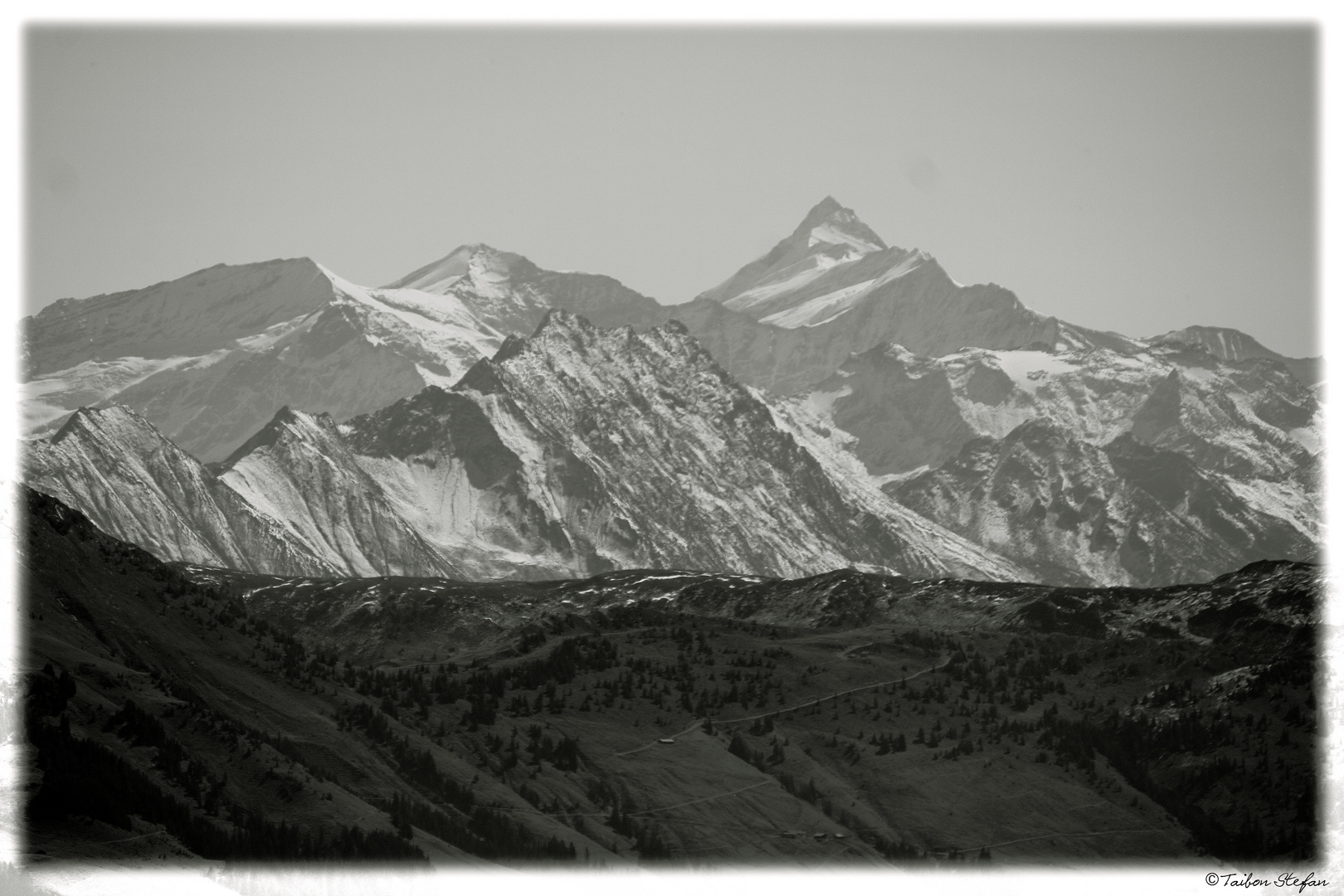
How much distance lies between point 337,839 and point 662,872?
123 ft

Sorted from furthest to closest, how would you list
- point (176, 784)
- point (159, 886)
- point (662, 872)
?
point (662, 872)
point (176, 784)
point (159, 886)

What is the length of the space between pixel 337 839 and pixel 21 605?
38.6 metres

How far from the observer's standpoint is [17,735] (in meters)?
156

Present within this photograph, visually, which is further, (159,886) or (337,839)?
(337,839)

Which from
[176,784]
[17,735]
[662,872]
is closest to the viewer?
[17,735]

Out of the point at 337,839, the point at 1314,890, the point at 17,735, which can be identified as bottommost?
the point at 1314,890

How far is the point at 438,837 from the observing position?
185625 millimetres

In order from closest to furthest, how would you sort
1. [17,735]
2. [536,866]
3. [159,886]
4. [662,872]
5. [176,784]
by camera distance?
[159,886]
[17,735]
[176,784]
[536,866]
[662,872]

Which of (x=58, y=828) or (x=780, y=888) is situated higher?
(x=58, y=828)

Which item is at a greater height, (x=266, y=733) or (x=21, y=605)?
(x=21, y=605)

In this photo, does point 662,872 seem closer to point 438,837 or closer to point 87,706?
point 438,837

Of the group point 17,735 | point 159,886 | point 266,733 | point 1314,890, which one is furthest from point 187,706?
point 1314,890

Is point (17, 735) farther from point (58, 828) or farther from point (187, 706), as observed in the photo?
point (187, 706)

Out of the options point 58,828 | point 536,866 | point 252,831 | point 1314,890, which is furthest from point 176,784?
point 1314,890
